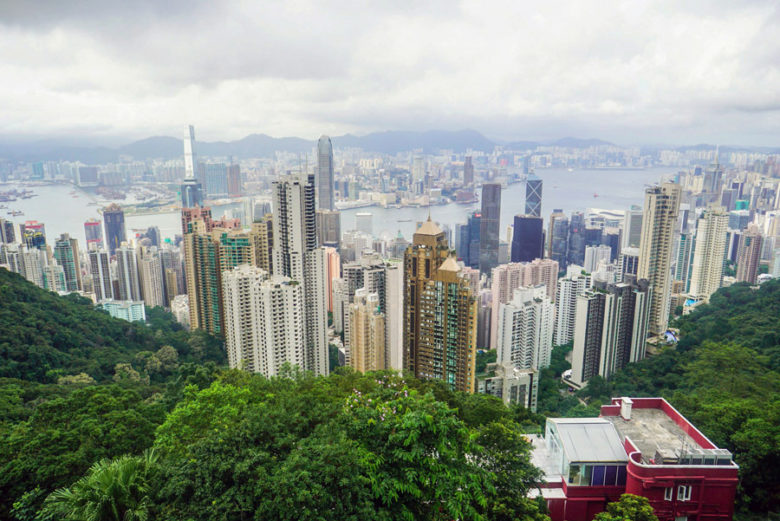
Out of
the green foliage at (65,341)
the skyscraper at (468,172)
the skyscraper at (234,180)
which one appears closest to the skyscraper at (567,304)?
the green foliage at (65,341)

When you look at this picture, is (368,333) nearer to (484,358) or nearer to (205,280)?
(484,358)

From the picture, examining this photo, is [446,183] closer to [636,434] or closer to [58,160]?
[58,160]

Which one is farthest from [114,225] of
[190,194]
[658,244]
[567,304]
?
[658,244]

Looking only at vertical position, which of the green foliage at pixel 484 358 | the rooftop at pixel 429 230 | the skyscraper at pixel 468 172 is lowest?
the green foliage at pixel 484 358

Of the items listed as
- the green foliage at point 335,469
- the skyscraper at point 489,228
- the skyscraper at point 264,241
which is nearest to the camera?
the green foliage at point 335,469

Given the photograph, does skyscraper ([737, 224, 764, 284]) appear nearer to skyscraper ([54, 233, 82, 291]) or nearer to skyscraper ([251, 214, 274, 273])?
skyscraper ([251, 214, 274, 273])

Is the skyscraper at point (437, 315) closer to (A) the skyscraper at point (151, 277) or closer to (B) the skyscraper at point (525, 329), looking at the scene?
(B) the skyscraper at point (525, 329)
